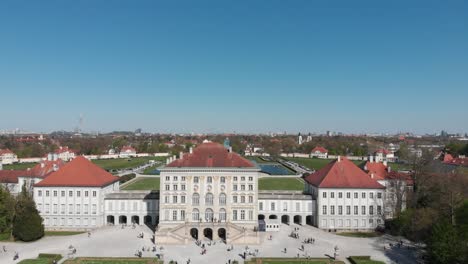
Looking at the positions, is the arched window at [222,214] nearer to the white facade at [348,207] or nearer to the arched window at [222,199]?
the arched window at [222,199]

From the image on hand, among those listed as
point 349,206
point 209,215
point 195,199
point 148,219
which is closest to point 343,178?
point 349,206

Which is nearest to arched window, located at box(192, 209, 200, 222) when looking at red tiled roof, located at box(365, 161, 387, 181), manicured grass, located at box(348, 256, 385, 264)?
manicured grass, located at box(348, 256, 385, 264)

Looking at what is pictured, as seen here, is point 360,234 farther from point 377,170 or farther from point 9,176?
point 9,176

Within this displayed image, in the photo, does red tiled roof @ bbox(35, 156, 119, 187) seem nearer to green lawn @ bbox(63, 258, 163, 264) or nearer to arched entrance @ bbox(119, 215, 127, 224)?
arched entrance @ bbox(119, 215, 127, 224)

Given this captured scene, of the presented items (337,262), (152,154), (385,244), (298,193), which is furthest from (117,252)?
(152,154)

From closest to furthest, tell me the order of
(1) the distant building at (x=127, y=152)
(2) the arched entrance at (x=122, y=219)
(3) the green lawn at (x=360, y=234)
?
(3) the green lawn at (x=360, y=234) → (2) the arched entrance at (x=122, y=219) → (1) the distant building at (x=127, y=152)

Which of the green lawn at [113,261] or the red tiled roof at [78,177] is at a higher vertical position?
the red tiled roof at [78,177]

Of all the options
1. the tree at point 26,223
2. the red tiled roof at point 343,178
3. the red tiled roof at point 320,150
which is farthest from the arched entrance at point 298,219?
the red tiled roof at point 320,150
